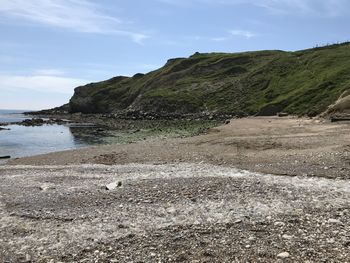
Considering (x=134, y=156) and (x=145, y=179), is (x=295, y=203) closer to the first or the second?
(x=145, y=179)

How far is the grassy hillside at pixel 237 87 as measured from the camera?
104013 millimetres

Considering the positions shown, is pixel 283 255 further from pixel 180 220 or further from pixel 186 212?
pixel 186 212

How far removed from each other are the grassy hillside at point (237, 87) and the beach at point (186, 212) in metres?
50.2

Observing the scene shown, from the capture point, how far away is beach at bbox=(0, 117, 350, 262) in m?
13.2

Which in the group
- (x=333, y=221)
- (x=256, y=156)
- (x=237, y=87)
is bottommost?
(x=333, y=221)

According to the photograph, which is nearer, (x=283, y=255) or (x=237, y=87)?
(x=283, y=255)

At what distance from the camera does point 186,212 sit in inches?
668

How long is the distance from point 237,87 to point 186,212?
12840 cm

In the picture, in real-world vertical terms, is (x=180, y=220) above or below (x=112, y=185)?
below

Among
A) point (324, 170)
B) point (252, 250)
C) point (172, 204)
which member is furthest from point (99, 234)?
point (324, 170)

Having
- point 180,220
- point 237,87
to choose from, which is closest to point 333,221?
point 180,220

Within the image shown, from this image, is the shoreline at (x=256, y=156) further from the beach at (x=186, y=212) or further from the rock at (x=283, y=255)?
the rock at (x=283, y=255)

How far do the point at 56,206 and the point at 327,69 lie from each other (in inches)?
4606

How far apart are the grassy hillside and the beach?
50.2 metres
